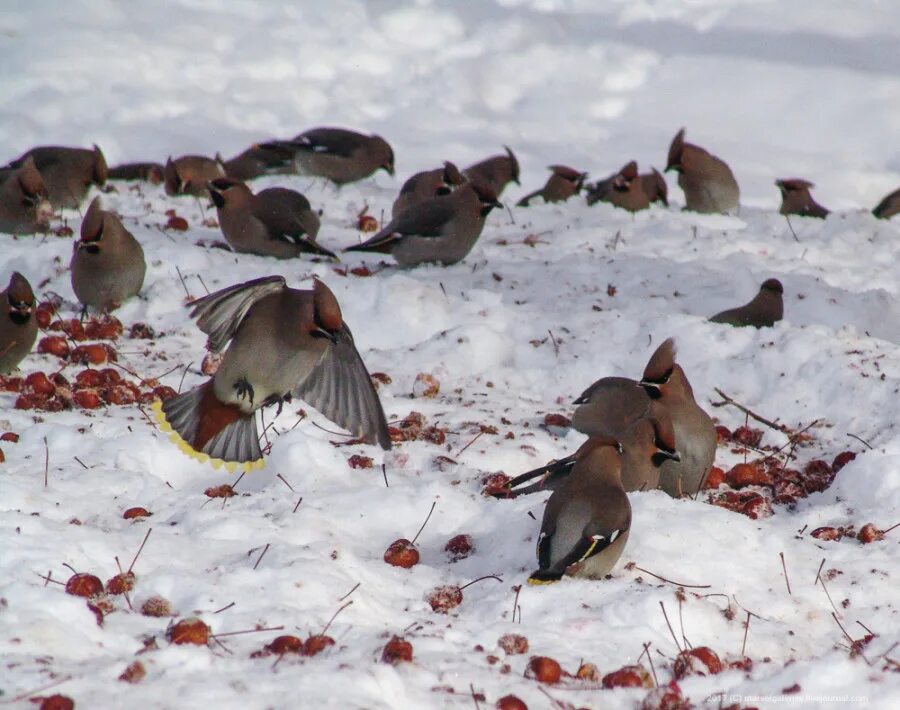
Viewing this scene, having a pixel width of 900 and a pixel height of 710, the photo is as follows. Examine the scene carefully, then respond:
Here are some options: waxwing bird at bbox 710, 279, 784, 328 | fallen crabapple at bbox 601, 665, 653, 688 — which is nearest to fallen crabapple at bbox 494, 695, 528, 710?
fallen crabapple at bbox 601, 665, 653, 688

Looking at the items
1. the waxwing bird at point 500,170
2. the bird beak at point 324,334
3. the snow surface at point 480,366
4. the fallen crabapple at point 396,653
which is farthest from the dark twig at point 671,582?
the waxwing bird at point 500,170

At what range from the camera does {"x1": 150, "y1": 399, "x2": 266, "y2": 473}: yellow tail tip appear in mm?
4711

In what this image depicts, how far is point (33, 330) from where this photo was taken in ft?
19.2

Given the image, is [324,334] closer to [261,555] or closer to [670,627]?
[261,555]

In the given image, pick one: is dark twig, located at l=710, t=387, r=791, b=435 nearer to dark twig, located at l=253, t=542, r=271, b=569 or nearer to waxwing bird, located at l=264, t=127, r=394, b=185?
dark twig, located at l=253, t=542, r=271, b=569

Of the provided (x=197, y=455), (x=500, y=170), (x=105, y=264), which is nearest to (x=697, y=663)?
(x=197, y=455)

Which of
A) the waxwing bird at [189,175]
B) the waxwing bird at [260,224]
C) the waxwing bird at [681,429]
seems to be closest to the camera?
the waxwing bird at [681,429]

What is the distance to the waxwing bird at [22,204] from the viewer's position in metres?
7.86

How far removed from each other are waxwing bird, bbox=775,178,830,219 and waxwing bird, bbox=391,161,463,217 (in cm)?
232

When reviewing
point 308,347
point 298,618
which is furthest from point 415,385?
point 298,618

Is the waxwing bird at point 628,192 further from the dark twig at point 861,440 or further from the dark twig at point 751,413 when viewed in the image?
the dark twig at point 861,440

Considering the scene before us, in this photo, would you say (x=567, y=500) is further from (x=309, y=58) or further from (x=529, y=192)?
(x=309, y=58)

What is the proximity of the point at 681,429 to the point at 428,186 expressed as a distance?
169 inches

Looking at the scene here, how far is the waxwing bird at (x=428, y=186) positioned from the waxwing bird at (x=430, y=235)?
86 cm
